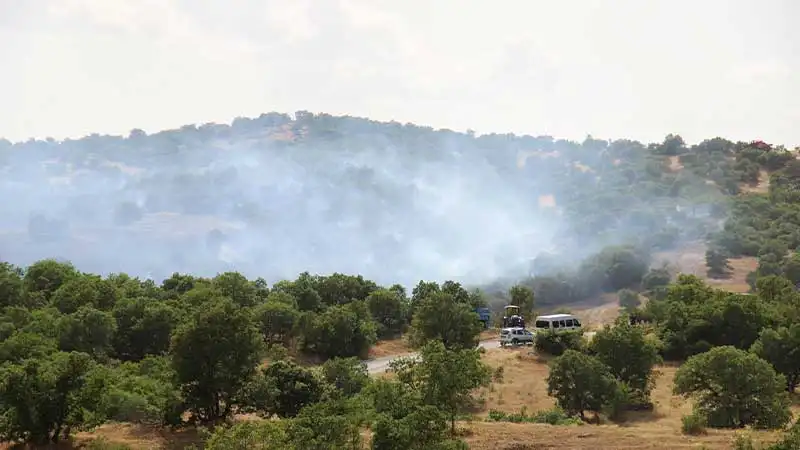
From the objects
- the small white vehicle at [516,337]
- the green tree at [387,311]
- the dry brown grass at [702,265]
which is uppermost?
the dry brown grass at [702,265]

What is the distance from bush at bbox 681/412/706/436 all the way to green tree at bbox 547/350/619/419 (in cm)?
470

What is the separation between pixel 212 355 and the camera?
2434 cm

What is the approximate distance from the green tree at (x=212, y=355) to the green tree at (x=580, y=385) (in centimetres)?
1401

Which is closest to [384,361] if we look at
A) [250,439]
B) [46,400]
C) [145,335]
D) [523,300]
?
[145,335]

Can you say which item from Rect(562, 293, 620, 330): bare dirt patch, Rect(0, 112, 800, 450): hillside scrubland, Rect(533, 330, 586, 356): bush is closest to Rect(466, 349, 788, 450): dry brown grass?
Rect(0, 112, 800, 450): hillside scrubland

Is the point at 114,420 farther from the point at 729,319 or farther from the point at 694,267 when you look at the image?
the point at 694,267

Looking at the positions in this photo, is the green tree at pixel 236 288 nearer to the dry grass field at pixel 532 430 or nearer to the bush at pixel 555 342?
the dry grass field at pixel 532 430

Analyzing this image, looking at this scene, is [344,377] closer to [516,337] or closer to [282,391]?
[282,391]

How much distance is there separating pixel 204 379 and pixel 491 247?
93.8 metres

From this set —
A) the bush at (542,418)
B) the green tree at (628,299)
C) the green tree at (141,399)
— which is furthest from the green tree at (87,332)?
the green tree at (628,299)

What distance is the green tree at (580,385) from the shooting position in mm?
31031

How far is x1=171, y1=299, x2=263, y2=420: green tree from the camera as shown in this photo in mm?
24266

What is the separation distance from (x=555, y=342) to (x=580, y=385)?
11.3 meters

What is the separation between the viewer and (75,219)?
5118 inches
